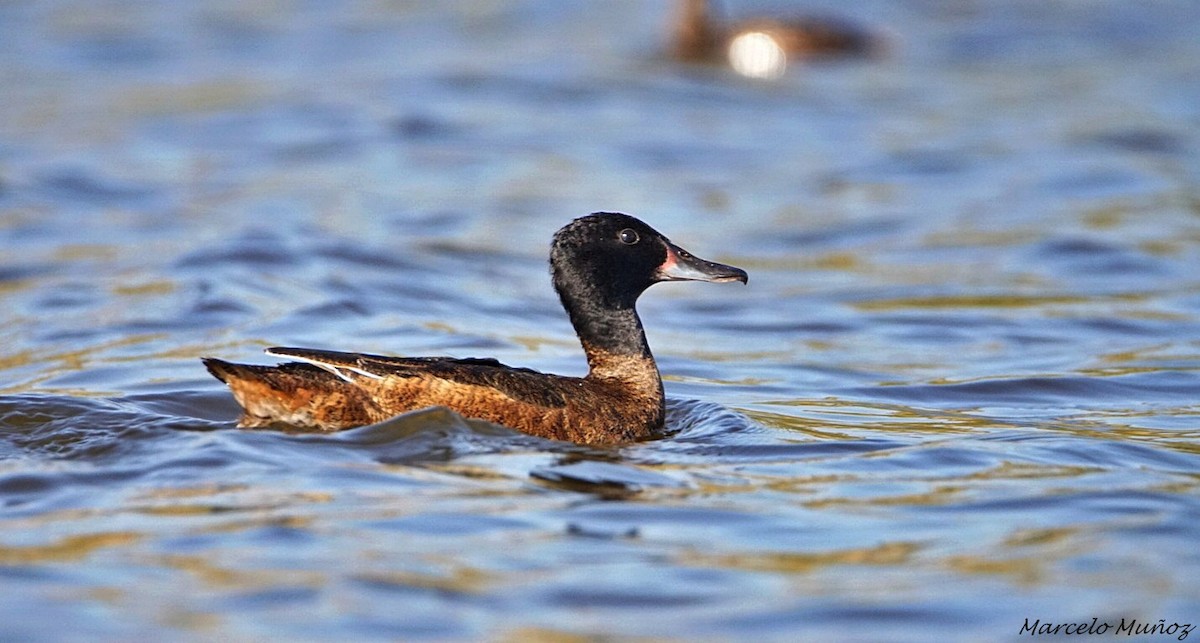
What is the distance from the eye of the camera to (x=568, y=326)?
44.5 feet

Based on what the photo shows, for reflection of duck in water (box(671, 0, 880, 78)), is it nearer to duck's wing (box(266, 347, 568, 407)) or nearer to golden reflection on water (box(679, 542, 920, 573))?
duck's wing (box(266, 347, 568, 407))

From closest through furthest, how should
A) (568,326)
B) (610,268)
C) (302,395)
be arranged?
(302,395)
(610,268)
(568,326)

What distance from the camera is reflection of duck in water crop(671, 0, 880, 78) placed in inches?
987

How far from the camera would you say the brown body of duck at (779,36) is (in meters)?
25.1

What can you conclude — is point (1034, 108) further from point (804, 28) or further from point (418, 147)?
point (418, 147)

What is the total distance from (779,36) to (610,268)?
16.4 metres

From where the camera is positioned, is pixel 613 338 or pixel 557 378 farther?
pixel 613 338

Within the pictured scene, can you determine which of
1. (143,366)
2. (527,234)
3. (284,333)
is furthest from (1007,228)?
(143,366)
